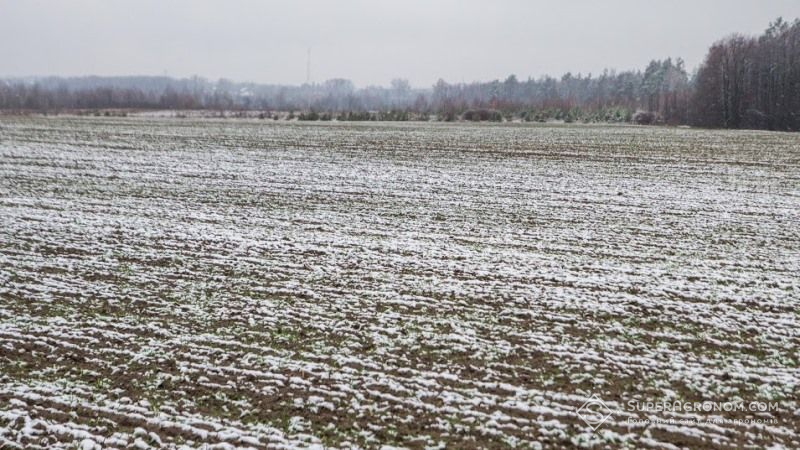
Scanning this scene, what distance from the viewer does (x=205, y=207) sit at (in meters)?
17.7

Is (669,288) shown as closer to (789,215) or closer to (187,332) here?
(187,332)

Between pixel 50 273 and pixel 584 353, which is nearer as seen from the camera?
pixel 584 353

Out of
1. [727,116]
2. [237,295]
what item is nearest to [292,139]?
[237,295]

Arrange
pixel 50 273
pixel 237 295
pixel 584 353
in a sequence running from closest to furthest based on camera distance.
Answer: pixel 584 353, pixel 237 295, pixel 50 273

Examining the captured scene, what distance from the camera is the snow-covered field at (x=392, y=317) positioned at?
6.05 metres

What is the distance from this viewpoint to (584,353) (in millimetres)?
7664

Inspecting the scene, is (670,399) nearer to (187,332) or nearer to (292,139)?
(187,332)

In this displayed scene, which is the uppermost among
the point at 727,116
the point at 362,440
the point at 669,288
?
the point at 727,116

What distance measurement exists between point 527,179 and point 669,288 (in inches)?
563

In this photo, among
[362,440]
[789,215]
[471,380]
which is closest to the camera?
[362,440]

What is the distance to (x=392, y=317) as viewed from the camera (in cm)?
890

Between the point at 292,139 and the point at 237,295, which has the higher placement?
the point at 292,139

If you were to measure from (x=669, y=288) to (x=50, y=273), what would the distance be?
1239cm

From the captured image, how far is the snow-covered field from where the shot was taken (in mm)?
6051
